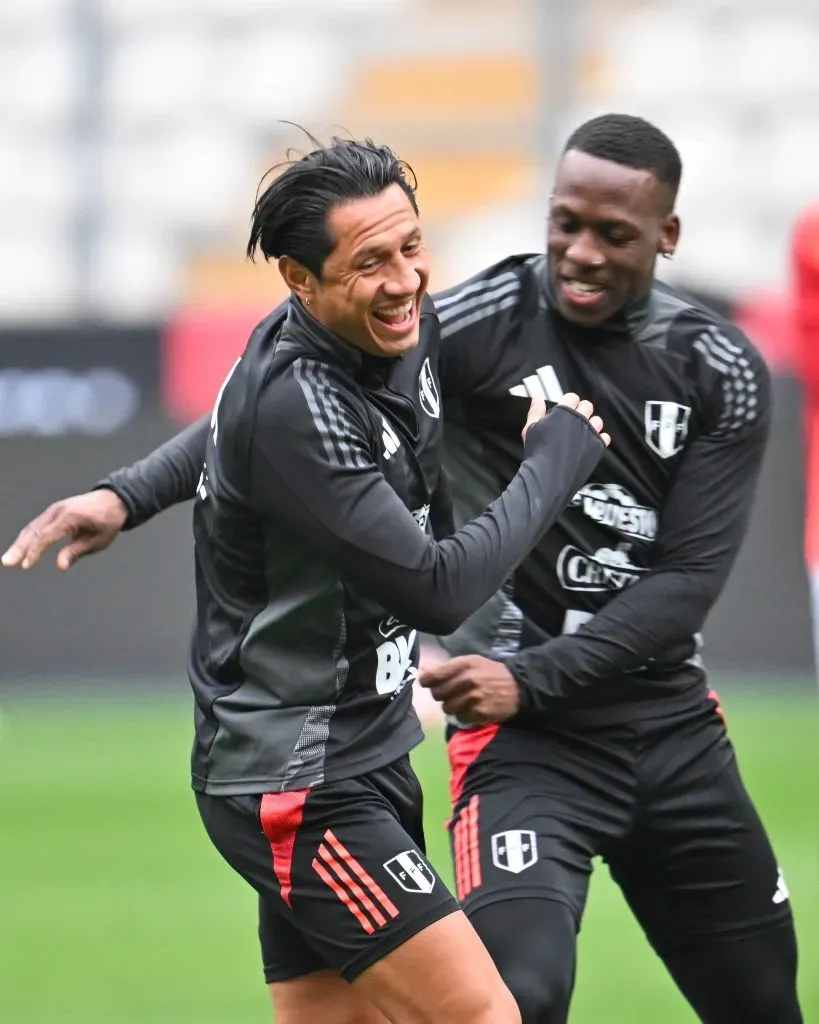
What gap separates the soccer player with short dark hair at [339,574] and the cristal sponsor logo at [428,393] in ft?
0.22

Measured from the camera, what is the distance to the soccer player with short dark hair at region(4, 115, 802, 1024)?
3.72 m

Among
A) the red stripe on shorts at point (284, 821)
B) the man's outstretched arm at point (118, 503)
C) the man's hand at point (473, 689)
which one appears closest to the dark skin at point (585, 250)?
the man's hand at point (473, 689)

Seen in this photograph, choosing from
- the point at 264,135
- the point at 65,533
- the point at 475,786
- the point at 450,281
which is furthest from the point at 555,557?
the point at 264,135

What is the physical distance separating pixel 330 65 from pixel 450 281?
2.14 meters

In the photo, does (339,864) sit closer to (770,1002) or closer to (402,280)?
(402,280)

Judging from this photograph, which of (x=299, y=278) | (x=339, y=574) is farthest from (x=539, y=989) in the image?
(x=299, y=278)

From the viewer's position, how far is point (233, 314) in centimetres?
1098

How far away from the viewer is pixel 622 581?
3.89 metres

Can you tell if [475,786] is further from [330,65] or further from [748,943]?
[330,65]

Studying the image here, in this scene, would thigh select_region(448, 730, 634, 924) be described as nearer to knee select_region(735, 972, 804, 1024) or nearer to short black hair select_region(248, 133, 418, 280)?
knee select_region(735, 972, 804, 1024)

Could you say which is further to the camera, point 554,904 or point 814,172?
point 814,172

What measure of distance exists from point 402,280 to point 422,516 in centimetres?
48

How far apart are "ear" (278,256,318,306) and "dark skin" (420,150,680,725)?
0.71 meters

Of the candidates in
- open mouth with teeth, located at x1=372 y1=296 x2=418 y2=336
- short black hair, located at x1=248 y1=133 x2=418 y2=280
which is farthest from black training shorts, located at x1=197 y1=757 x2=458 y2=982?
short black hair, located at x1=248 y1=133 x2=418 y2=280
